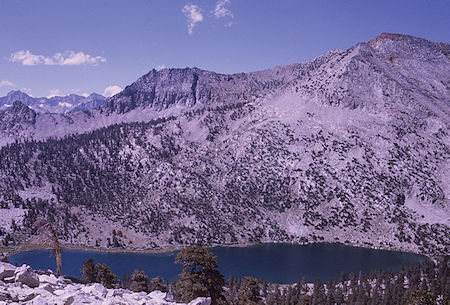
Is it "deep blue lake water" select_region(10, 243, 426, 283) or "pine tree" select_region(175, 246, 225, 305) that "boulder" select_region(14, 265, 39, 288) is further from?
"deep blue lake water" select_region(10, 243, 426, 283)

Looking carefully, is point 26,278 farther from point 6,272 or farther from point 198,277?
point 198,277

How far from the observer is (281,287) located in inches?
4203

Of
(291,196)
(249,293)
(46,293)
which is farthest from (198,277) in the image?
(291,196)

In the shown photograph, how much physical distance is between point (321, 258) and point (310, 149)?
71.2 m

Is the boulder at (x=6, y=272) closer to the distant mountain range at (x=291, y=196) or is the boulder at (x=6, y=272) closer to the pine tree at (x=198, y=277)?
the pine tree at (x=198, y=277)

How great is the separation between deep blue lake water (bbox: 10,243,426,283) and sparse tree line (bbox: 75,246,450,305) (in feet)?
36.3

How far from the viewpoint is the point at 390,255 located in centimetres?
13388

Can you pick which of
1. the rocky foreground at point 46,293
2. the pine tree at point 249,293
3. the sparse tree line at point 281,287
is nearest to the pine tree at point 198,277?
the sparse tree line at point 281,287

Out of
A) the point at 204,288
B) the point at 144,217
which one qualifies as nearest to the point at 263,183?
the point at 144,217

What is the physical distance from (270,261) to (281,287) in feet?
81.6

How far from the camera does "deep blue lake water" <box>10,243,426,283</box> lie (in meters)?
121

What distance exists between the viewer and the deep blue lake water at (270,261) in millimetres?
121312

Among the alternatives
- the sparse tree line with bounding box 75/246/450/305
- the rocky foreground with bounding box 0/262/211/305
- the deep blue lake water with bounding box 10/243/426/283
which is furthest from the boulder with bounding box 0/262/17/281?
the deep blue lake water with bounding box 10/243/426/283

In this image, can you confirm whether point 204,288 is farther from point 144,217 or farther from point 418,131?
point 418,131
